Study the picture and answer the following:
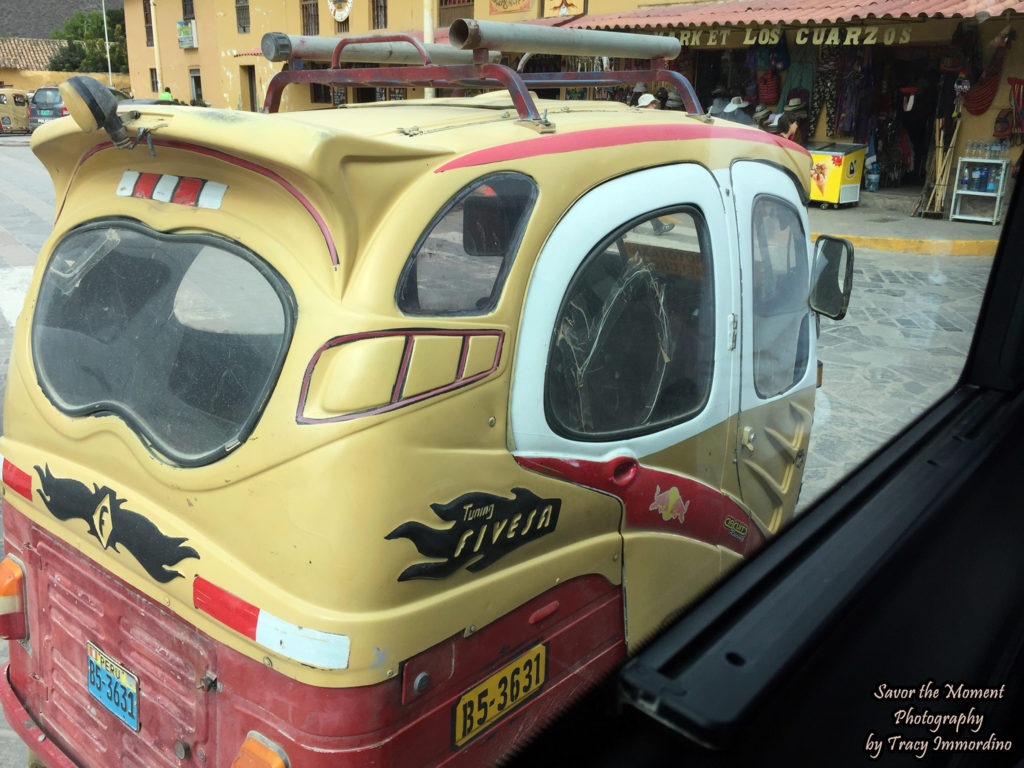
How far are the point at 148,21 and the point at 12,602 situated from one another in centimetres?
2764

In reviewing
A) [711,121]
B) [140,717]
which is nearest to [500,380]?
[140,717]

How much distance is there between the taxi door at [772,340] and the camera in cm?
237

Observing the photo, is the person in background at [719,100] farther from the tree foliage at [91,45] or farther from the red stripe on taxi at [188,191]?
the tree foliage at [91,45]

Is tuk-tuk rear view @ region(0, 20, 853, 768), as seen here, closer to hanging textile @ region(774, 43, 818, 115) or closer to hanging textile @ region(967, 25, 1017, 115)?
hanging textile @ region(967, 25, 1017, 115)

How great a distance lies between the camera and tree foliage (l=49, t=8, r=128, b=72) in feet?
106

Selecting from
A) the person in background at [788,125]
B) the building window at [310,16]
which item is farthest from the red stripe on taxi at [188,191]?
the building window at [310,16]

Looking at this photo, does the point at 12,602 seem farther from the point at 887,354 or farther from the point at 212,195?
the point at 887,354

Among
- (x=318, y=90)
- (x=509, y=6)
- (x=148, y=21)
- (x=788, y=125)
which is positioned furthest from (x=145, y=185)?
(x=148, y=21)

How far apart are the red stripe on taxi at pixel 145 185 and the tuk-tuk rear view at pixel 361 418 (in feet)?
0.03

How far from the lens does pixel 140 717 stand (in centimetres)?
179

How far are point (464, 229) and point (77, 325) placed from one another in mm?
992

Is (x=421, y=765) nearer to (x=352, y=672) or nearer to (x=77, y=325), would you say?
(x=352, y=672)

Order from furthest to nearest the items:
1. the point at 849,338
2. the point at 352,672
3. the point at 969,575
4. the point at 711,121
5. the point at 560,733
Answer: the point at 849,338, the point at 711,121, the point at 969,575, the point at 352,672, the point at 560,733

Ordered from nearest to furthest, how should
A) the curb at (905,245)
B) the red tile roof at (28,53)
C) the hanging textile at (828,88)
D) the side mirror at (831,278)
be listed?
the side mirror at (831,278) < the curb at (905,245) < the hanging textile at (828,88) < the red tile roof at (28,53)
